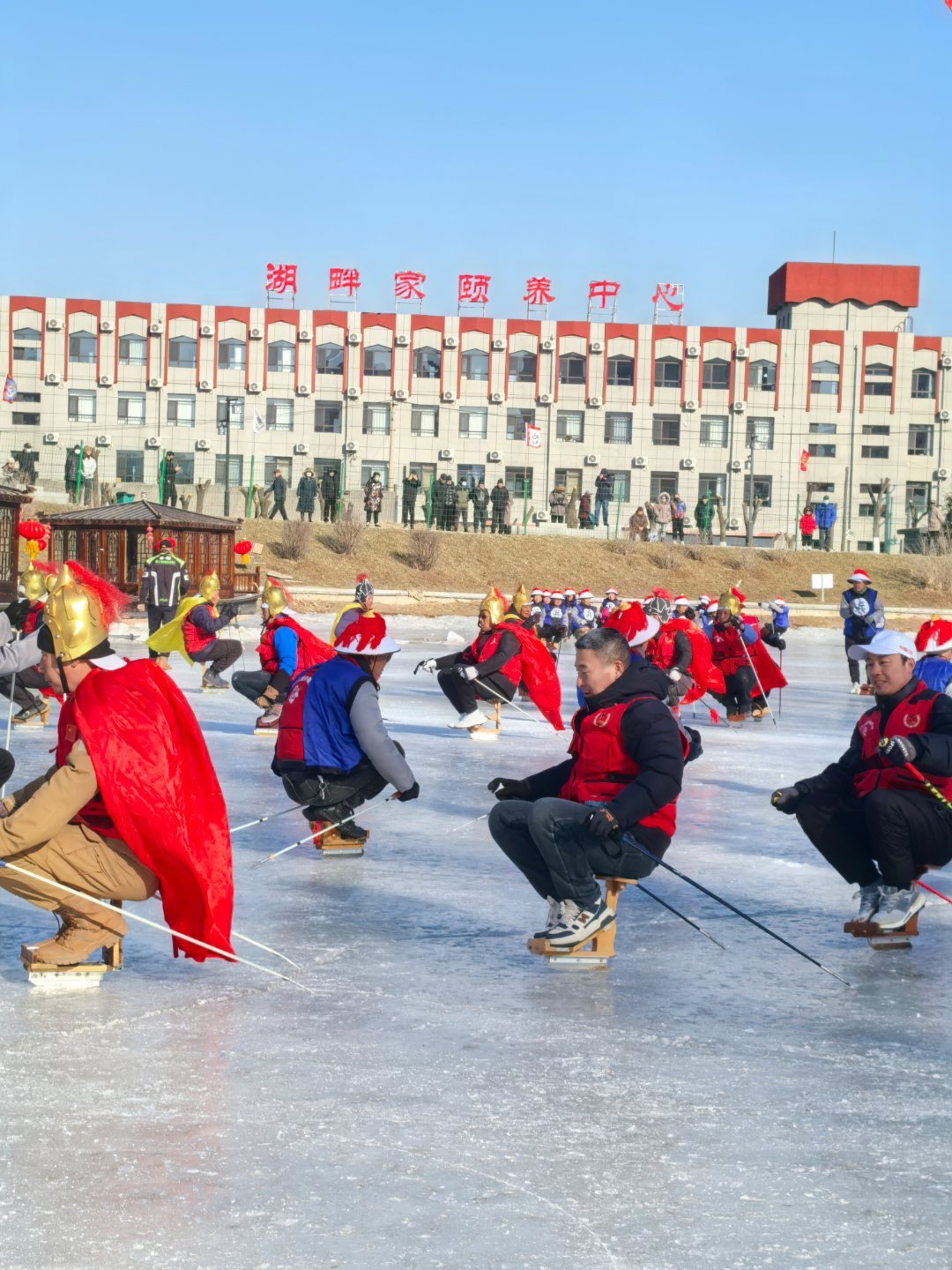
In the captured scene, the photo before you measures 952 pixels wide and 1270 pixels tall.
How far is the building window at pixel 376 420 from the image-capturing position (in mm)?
65625

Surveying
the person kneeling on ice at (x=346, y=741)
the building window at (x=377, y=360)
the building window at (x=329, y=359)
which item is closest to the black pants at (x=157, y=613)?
the person kneeling on ice at (x=346, y=741)

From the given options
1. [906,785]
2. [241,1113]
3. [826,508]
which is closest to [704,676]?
[906,785]

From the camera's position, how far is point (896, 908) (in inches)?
251

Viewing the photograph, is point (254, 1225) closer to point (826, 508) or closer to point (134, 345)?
point (826, 508)

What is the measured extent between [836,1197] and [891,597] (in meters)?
44.5

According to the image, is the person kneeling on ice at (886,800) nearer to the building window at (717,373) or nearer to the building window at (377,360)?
the building window at (377,360)

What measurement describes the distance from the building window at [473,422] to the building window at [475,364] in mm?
1285

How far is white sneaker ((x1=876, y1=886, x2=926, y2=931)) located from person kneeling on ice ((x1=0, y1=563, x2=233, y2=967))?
2677 mm

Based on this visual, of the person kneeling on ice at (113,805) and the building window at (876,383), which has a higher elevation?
the building window at (876,383)

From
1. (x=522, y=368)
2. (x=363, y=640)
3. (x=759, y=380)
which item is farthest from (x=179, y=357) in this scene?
(x=363, y=640)

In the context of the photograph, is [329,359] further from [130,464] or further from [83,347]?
[83,347]

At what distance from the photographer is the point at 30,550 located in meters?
A: 15.5

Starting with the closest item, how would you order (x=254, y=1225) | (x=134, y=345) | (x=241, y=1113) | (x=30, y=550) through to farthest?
(x=254, y=1225) < (x=241, y=1113) < (x=30, y=550) < (x=134, y=345)

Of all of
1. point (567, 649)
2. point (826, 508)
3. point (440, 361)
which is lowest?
point (567, 649)
